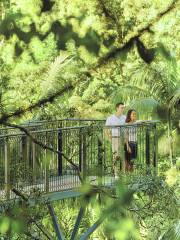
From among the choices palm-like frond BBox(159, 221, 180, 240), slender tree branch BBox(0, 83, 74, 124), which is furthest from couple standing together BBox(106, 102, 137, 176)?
slender tree branch BBox(0, 83, 74, 124)

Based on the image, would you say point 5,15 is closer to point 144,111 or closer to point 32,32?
point 32,32

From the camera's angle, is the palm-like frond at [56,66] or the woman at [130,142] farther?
the palm-like frond at [56,66]

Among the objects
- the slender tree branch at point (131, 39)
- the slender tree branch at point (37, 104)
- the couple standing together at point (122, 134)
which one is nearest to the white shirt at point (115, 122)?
the couple standing together at point (122, 134)

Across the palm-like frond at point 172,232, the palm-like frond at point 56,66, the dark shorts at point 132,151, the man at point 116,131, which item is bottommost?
the palm-like frond at point 172,232

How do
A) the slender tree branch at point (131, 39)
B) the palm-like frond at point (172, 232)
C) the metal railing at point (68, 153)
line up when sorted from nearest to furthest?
the slender tree branch at point (131, 39) → the metal railing at point (68, 153) → the palm-like frond at point (172, 232)

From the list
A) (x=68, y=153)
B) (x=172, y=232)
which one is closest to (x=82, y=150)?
(x=68, y=153)

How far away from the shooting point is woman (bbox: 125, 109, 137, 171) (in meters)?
13.3

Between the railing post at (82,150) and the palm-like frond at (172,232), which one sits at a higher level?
the railing post at (82,150)

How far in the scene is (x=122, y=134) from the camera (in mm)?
13133

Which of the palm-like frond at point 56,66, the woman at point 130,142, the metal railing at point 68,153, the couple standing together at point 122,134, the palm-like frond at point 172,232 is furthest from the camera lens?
the palm-like frond at point 56,66

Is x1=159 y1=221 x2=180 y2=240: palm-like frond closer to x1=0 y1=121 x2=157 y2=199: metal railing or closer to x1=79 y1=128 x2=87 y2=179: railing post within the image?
x1=0 y1=121 x2=157 y2=199: metal railing

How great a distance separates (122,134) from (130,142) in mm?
365

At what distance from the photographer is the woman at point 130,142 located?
524 inches

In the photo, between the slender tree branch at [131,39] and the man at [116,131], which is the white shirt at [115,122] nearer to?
the man at [116,131]
